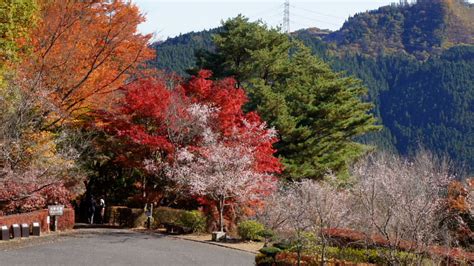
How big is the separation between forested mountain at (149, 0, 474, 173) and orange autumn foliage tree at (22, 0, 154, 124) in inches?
1866

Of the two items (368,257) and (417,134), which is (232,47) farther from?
(417,134)

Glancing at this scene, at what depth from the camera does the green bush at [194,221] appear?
74.2 feet

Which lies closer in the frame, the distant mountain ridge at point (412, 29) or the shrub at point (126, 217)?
the shrub at point (126, 217)

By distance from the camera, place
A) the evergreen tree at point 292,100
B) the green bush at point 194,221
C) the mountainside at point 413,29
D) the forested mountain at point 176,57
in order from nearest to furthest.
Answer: the green bush at point 194,221, the evergreen tree at point 292,100, the forested mountain at point 176,57, the mountainside at point 413,29

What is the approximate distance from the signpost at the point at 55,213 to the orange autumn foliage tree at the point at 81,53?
3.70 metres

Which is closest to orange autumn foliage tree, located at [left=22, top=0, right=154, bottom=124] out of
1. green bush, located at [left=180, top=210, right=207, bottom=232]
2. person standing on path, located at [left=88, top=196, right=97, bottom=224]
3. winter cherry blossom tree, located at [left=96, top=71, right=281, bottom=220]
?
winter cherry blossom tree, located at [left=96, top=71, right=281, bottom=220]

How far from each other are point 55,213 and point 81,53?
7.27 m

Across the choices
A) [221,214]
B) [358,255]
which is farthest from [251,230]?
[358,255]

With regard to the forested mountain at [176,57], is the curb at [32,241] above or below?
below

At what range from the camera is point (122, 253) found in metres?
17.0

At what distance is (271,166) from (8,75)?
11.1 metres

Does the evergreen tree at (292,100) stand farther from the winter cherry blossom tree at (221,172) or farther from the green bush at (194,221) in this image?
the green bush at (194,221)

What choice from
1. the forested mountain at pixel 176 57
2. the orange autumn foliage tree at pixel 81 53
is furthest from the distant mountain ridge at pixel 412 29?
the orange autumn foliage tree at pixel 81 53

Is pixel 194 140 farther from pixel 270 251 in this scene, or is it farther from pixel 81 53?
pixel 270 251
